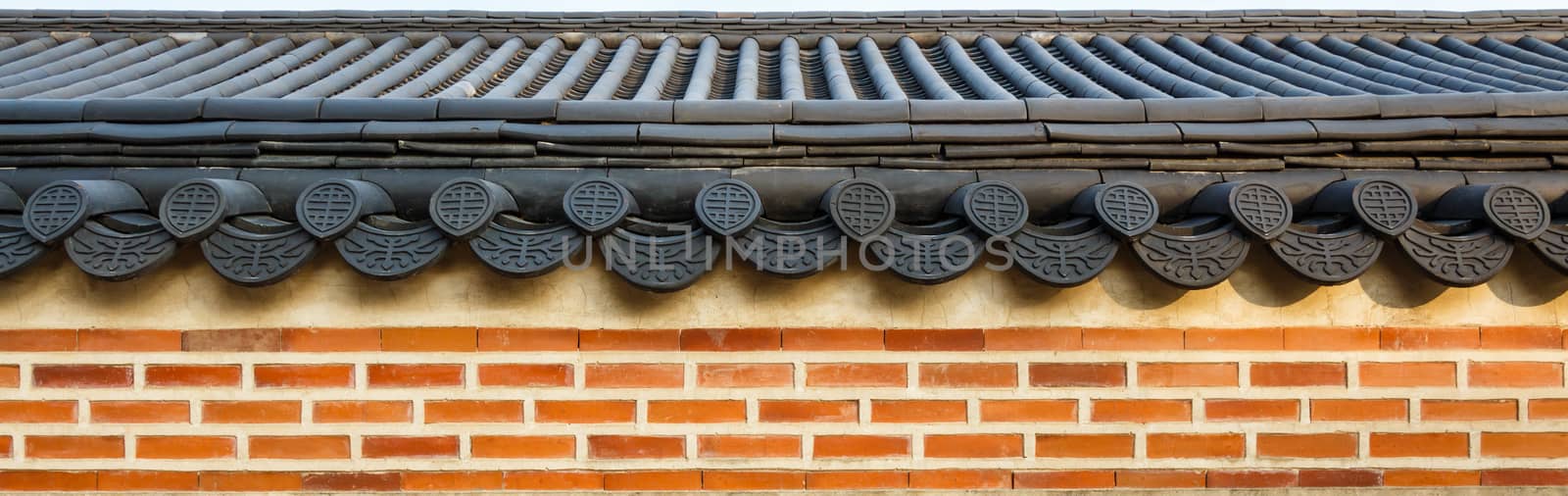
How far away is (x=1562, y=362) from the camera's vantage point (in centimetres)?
223

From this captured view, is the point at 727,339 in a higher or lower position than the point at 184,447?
higher

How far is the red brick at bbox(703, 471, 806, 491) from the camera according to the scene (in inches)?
87.4

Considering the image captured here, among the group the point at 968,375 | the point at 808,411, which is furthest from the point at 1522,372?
the point at 808,411

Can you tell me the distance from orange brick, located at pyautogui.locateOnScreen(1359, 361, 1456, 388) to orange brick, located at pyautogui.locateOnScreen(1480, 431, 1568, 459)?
19 cm

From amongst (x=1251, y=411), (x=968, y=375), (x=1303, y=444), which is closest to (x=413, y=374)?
(x=968, y=375)

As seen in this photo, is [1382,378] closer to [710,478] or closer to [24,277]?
[710,478]

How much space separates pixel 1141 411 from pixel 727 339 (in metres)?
1.08

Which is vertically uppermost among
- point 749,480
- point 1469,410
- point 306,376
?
point 306,376

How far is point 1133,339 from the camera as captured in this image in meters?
2.21

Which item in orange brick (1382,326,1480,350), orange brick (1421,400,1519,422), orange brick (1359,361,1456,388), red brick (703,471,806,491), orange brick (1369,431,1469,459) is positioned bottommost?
red brick (703,471,806,491)

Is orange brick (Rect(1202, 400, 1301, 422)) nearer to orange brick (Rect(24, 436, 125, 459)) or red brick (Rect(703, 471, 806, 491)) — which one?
red brick (Rect(703, 471, 806, 491))

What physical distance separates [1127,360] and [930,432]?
21.2 inches

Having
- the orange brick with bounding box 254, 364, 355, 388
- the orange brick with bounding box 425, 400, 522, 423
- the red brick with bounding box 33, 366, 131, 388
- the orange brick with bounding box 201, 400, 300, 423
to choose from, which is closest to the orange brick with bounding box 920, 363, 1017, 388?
the orange brick with bounding box 425, 400, 522, 423

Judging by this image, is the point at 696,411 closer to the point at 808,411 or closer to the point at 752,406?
the point at 752,406
